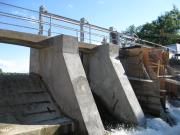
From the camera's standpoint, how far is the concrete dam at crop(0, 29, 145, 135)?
7.88 meters

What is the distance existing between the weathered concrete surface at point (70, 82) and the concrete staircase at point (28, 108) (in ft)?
1.05

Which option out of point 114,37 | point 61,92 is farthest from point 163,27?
point 61,92

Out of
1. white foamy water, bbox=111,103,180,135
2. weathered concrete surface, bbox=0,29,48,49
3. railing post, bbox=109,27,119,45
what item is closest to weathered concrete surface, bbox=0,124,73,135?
white foamy water, bbox=111,103,180,135

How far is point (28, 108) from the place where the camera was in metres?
8.37

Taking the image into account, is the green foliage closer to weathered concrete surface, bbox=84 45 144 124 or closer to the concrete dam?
weathered concrete surface, bbox=84 45 144 124

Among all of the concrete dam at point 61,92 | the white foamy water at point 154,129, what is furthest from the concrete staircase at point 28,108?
the white foamy water at point 154,129

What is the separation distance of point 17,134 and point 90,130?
231cm

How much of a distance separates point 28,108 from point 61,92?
1.23 m

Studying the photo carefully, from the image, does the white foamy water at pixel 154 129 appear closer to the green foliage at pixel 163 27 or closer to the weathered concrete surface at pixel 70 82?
the weathered concrete surface at pixel 70 82

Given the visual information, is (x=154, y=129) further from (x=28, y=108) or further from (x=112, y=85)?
(x=28, y=108)

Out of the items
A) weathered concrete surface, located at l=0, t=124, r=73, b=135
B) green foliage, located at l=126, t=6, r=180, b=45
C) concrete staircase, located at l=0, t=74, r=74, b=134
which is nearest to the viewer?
weathered concrete surface, located at l=0, t=124, r=73, b=135

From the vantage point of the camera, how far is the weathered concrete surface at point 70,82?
316 inches

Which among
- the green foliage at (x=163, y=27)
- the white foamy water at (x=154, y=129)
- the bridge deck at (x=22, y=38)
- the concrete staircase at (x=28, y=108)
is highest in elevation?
the green foliage at (x=163, y=27)

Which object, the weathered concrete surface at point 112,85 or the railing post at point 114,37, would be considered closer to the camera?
the weathered concrete surface at point 112,85
